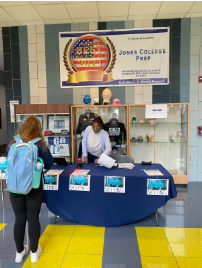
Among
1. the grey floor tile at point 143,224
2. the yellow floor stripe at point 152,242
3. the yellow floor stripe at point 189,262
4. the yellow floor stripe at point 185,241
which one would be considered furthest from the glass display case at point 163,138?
the yellow floor stripe at point 189,262

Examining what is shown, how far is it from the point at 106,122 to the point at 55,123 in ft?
3.88

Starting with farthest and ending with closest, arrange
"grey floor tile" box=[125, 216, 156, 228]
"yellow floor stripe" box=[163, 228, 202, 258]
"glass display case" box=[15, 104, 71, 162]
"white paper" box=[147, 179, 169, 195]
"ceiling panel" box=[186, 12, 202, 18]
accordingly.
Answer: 1. "glass display case" box=[15, 104, 71, 162]
2. "ceiling panel" box=[186, 12, 202, 18]
3. "grey floor tile" box=[125, 216, 156, 228]
4. "white paper" box=[147, 179, 169, 195]
5. "yellow floor stripe" box=[163, 228, 202, 258]

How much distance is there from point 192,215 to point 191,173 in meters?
1.76

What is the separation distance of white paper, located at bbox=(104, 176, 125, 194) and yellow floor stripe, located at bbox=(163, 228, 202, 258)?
0.81 meters

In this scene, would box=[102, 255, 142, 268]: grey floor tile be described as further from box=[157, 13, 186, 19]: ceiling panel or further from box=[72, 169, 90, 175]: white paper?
box=[157, 13, 186, 19]: ceiling panel

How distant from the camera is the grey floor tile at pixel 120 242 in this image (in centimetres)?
204

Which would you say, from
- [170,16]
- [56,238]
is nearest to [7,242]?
[56,238]

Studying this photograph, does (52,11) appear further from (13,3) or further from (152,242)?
(152,242)

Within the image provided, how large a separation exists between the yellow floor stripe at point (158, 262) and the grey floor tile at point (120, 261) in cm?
6

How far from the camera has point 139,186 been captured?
2309 mm

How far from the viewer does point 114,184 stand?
7.60ft

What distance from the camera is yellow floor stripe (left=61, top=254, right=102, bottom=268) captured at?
6.04ft

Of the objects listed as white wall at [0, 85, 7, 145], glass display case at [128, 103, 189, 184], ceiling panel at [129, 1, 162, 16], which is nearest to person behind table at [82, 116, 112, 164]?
glass display case at [128, 103, 189, 184]

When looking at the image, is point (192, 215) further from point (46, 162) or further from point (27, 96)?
point (27, 96)
